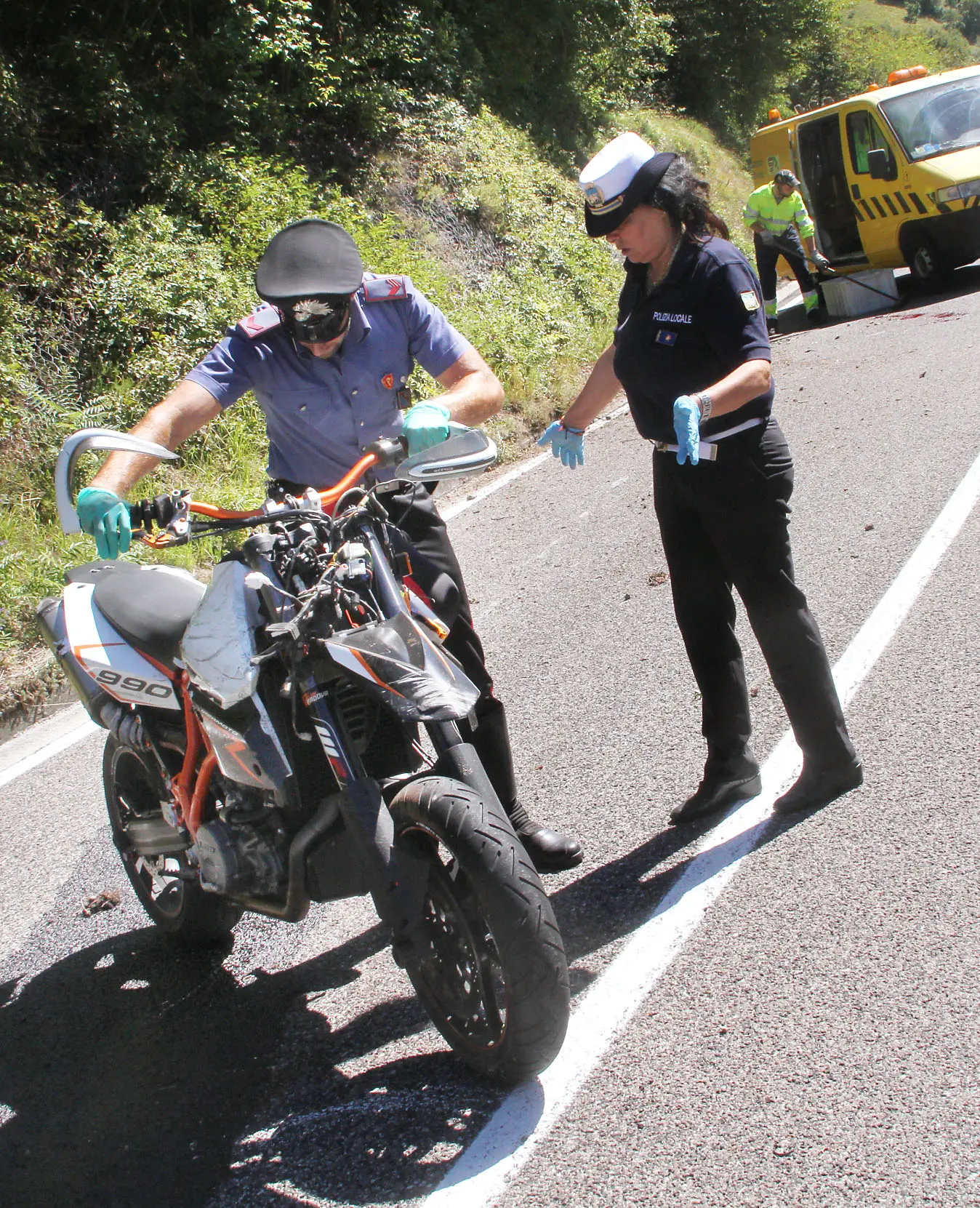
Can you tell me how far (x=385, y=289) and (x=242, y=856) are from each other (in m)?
1.78

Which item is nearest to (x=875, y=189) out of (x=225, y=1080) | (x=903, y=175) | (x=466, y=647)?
(x=903, y=175)

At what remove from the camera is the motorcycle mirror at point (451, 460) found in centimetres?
280

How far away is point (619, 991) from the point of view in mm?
3064

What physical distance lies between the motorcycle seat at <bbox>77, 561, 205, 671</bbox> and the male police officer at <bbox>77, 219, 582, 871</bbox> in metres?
0.32

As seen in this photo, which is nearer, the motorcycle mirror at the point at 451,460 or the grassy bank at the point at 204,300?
the motorcycle mirror at the point at 451,460

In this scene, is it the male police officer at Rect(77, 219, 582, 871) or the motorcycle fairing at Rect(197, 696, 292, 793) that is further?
the male police officer at Rect(77, 219, 582, 871)

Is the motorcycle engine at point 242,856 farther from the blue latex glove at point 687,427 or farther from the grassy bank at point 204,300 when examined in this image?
the grassy bank at point 204,300

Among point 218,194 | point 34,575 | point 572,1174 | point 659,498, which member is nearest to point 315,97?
point 218,194

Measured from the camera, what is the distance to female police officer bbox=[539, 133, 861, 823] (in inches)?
136

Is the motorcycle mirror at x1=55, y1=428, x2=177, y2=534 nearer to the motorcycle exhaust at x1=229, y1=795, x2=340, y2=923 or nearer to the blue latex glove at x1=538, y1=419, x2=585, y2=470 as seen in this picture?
the motorcycle exhaust at x1=229, y1=795, x2=340, y2=923

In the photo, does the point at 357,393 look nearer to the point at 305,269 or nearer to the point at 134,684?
the point at 305,269

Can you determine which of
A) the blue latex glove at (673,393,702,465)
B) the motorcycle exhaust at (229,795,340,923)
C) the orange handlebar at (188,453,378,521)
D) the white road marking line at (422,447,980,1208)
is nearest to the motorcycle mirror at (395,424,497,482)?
the orange handlebar at (188,453,378,521)

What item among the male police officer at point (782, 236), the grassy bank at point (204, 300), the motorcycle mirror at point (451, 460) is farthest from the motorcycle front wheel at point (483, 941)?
the male police officer at point (782, 236)

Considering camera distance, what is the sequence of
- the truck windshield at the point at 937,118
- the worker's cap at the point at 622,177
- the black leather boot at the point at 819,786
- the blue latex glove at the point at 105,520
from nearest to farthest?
1. the blue latex glove at the point at 105,520
2. the worker's cap at the point at 622,177
3. the black leather boot at the point at 819,786
4. the truck windshield at the point at 937,118
